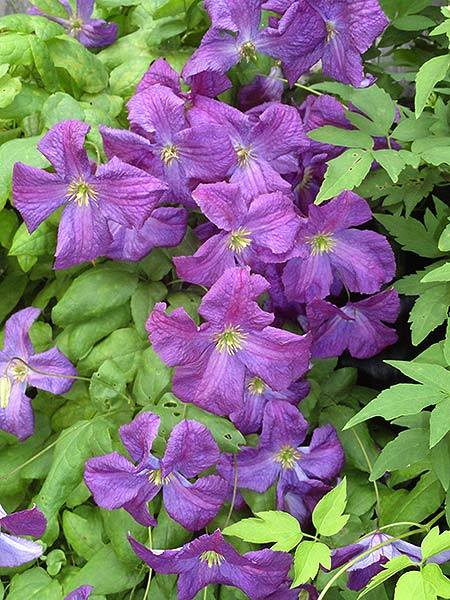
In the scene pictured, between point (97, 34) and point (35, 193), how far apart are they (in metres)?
0.33

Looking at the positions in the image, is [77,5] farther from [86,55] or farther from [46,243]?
[46,243]

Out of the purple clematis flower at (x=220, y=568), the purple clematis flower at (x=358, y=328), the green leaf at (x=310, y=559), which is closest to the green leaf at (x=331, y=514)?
the green leaf at (x=310, y=559)

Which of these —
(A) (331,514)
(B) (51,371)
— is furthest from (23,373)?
(A) (331,514)

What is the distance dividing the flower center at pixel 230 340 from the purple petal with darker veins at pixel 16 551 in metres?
0.28

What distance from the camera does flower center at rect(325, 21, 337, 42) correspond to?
967 millimetres

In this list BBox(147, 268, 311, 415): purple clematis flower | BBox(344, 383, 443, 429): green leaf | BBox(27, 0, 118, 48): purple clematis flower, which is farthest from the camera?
BBox(27, 0, 118, 48): purple clematis flower

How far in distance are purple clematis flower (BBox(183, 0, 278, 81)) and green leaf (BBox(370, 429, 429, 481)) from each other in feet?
1.47

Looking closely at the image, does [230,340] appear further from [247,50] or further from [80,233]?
[247,50]

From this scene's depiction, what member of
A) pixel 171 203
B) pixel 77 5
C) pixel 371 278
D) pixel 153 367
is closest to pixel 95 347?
pixel 153 367

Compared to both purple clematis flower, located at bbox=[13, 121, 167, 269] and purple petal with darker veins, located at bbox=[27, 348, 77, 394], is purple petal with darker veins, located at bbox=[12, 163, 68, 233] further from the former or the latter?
purple petal with darker veins, located at bbox=[27, 348, 77, 394]

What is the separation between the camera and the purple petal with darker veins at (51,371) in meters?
0.96

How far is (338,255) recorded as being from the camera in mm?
988

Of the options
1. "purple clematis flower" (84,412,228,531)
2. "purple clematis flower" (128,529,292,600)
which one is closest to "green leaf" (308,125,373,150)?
"purple clematis flower" (84,412,228,531)

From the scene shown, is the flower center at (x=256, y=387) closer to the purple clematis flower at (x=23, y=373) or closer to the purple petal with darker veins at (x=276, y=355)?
the purple petal with darker veins at (x=276, y=355)
